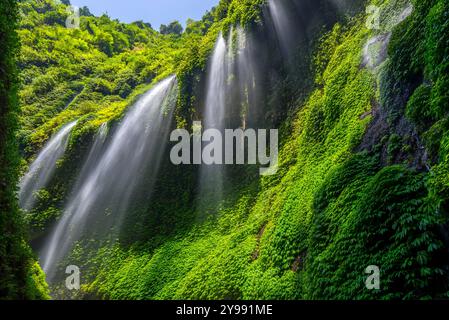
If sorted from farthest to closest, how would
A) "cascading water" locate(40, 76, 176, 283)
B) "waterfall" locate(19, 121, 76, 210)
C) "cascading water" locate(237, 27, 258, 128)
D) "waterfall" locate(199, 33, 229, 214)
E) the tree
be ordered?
the tree
"waterfall" locate(19, 121, 76, 210)
"cascading water" locate(40, 76, 176, 283)
"cascading water" locate(237, 27, 258, 128)
"waterfall" locate(199, 33, 229, 214)

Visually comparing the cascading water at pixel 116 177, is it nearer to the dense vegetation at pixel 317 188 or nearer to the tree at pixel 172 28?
the dense vegetation at pixel 317 188

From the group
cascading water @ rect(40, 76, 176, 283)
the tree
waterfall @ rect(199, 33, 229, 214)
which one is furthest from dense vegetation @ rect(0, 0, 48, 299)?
the tree

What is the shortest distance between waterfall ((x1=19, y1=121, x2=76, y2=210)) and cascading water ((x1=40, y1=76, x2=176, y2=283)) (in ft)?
12.0

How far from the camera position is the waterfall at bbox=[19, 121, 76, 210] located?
25219mm

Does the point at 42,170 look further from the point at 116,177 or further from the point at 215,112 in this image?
the point at 215,112

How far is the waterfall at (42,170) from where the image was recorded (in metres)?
25.2

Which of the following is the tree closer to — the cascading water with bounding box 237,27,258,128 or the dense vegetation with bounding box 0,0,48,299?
the cascading water with bounding box 237,27,258,128

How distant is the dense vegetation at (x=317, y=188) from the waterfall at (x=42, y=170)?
1.26 metres

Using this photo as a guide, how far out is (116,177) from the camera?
22469 millimetres

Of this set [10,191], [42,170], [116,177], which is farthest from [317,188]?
[42,170]

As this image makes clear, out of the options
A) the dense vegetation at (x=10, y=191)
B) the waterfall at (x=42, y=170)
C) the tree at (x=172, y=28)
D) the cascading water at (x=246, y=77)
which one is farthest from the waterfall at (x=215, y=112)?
the tree at (x=172, y=28)

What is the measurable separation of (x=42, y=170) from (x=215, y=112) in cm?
1573

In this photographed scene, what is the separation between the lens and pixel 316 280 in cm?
779

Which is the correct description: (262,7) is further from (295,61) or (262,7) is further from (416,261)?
(416,261)
